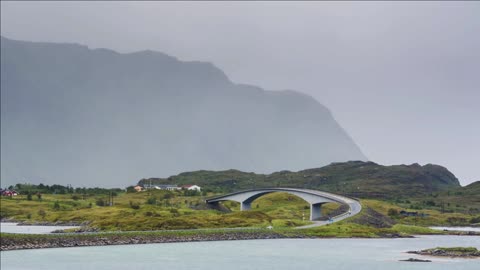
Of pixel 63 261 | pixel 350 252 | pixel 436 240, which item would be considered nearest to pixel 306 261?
pixel 350 252

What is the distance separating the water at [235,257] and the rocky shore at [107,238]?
347 centimetres

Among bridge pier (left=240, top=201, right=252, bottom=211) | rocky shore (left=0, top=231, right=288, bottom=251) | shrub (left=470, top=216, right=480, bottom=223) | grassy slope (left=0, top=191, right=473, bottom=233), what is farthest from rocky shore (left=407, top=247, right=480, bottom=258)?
bridge pier (left=240, top=201, right=252, bottom=211)

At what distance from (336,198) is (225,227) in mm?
39164

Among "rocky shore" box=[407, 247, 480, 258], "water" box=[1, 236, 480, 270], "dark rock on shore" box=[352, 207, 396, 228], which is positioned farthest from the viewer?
"dark rock on shore" box=[352, 207, 396, 228]

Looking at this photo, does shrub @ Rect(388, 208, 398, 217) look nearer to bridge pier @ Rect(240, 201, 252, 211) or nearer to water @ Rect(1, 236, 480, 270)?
bridge pier @ Rect(240, 201, 252, 211)

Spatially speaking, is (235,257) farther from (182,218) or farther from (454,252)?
(182,218)

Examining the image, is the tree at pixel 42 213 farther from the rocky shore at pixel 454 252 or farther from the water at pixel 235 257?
the rocky shore at pixel 454 252

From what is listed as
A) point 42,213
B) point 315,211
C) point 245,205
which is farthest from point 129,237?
point 245,205

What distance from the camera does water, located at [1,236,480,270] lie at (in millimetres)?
79438

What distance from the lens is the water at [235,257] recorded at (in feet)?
261

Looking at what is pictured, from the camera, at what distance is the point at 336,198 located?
163 metres

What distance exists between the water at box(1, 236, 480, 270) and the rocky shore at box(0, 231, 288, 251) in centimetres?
347

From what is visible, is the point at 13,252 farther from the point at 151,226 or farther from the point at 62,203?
the point at 62,203

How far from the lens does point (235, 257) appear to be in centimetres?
9044
